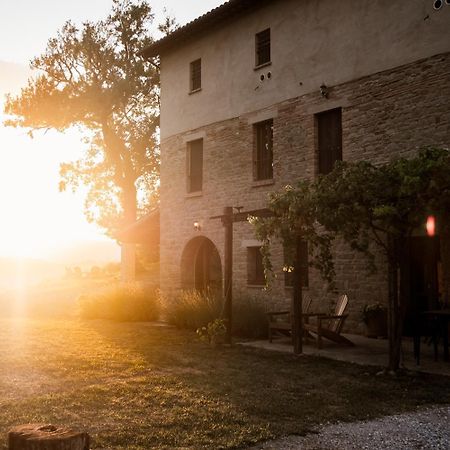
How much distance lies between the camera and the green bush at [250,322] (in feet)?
39.2

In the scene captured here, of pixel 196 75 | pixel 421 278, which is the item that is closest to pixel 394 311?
pixel 421 278

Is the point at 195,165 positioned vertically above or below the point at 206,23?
below

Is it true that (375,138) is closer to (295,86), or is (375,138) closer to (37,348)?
(295,86)

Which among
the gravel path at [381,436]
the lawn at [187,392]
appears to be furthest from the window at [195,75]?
the gravel path at [381,436]

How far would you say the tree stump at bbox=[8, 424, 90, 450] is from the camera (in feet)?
9.62

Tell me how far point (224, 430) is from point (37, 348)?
20.4 feet

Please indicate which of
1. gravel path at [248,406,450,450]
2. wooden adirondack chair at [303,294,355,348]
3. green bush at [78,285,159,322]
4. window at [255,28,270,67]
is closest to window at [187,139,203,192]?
window at [255,28,270,67]

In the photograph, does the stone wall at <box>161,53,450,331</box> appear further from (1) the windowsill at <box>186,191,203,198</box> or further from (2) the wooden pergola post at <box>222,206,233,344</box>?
(2) the wooden pergola post at <box>222,206,233,344</box>

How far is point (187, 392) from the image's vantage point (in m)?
6.39

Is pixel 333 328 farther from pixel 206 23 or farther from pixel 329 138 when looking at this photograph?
pixel 206 23

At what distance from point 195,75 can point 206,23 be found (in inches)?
68.3

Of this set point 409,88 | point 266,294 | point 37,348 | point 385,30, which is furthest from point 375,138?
point 37,348

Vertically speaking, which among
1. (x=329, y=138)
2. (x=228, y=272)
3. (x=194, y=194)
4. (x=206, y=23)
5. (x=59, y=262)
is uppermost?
(x=206, y=23)

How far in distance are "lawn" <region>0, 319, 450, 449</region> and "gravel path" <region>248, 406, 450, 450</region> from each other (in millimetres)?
199
